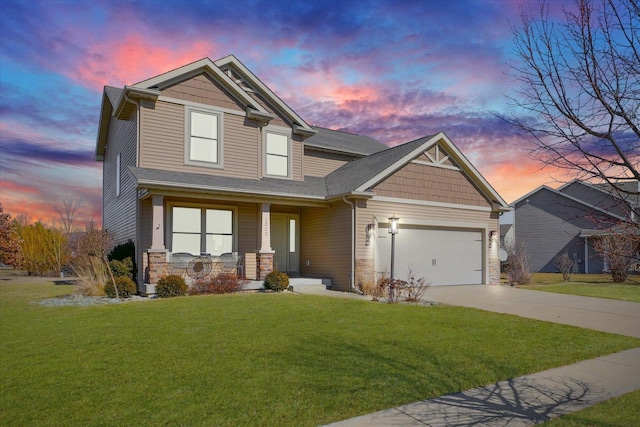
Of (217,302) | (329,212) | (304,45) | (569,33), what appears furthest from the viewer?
(329,212)

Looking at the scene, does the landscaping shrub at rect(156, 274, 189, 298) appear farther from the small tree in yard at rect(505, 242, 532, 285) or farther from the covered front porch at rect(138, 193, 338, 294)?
the small tree in yard at rect(505, 242, 532, 285)

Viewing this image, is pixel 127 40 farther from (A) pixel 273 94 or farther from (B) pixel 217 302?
(B) pixel 217 302

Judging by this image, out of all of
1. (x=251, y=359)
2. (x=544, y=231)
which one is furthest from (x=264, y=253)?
(x=544, y=231)

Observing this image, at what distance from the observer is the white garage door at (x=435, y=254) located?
16.7 m

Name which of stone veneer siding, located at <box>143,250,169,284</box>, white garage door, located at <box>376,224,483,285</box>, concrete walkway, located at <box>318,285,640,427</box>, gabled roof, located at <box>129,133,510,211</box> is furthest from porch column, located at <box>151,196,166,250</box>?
concrete walkway, located at <box>318,285,640,427</box>

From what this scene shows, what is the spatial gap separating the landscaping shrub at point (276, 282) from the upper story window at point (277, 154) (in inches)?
178

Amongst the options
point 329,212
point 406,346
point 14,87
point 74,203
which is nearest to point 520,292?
point 329,212

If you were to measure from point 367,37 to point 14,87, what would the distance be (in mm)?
14577

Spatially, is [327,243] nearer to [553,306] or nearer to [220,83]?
[220,83]

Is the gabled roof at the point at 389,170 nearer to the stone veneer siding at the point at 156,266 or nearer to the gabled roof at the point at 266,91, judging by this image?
the gabled roof at the point at 266,91

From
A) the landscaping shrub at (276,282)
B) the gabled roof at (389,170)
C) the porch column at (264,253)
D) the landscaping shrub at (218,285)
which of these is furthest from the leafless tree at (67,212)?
the landscaping shrub at (276,282)

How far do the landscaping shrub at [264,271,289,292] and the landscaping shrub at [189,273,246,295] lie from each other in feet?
2.93

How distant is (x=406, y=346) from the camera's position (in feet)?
24.0

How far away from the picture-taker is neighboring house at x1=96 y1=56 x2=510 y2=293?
15.1 meters
